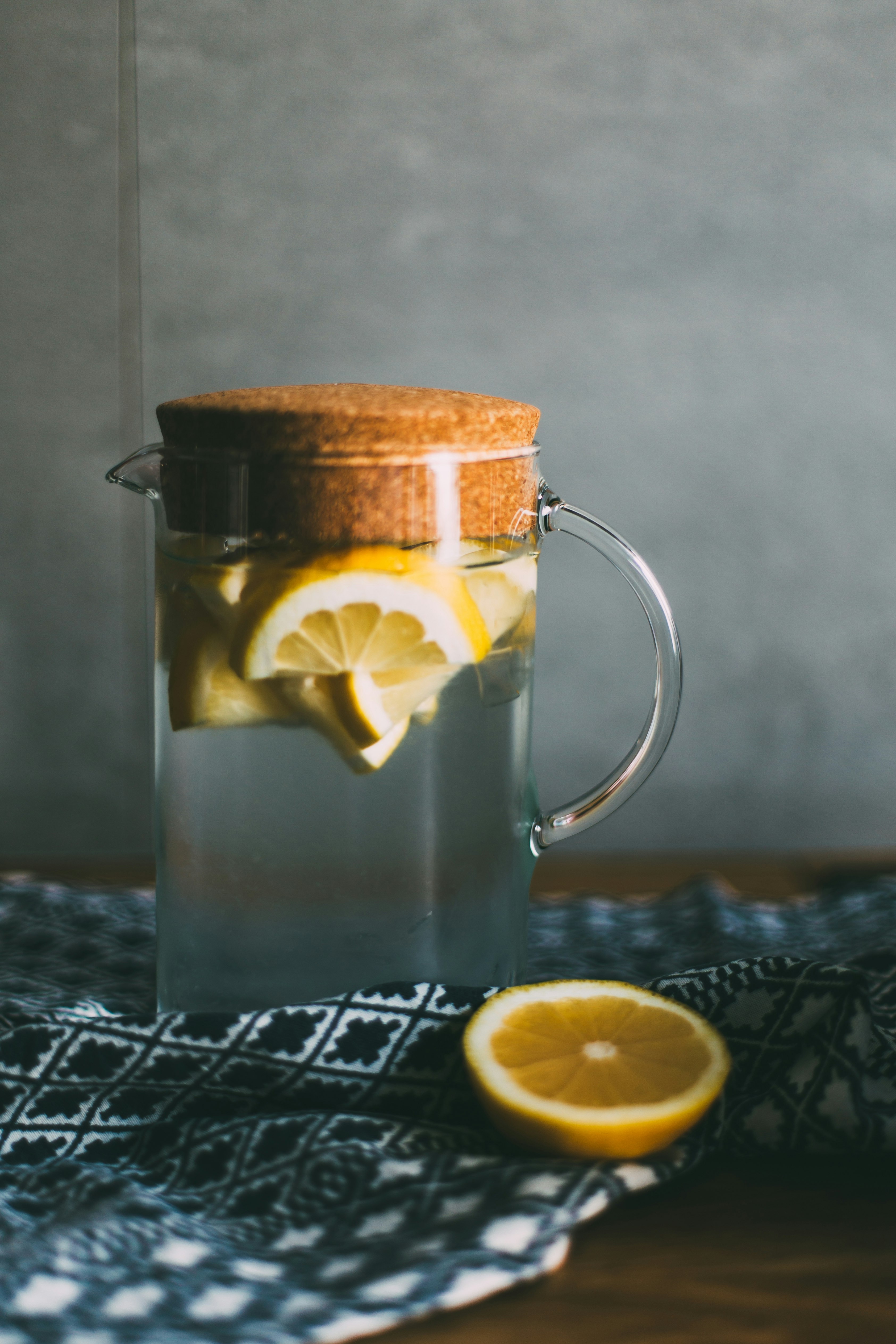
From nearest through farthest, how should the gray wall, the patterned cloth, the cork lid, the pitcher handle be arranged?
the patterned cloth → the cork lid → the pitcher handle → the gray wall

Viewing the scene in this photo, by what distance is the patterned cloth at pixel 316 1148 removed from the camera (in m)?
0.41

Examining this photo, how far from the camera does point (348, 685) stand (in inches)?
21.9

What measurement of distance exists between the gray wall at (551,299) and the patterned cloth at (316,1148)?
654 millimetres

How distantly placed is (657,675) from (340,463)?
0.22m

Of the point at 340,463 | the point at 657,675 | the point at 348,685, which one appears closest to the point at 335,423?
the point at 340,463

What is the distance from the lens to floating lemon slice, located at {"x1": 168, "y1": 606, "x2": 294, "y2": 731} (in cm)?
57

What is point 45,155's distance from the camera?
116 centimetres

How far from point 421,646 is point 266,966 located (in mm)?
184

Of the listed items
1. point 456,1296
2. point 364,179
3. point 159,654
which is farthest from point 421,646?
point 364,179

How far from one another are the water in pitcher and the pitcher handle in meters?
0.03

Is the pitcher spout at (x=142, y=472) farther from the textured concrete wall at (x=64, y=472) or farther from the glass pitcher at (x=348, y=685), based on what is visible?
the textured concrete wall at (x=64, y=472)

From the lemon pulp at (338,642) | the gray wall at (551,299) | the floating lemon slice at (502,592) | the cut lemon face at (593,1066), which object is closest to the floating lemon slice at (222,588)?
the lemon pulp at (338,642)

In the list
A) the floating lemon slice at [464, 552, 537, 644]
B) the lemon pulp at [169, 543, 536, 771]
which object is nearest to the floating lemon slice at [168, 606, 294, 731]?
the lemon pulp at [169, 543, 536, 771]

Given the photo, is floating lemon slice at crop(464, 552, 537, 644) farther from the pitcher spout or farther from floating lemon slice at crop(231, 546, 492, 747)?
the pitcher spout
